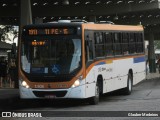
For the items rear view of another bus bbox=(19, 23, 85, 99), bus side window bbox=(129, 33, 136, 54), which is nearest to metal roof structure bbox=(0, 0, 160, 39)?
bus side window bbox=(129, 33, 136, 54)

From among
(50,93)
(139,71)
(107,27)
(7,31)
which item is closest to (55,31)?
(50,93)

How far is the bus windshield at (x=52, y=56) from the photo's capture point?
18781 millimetres

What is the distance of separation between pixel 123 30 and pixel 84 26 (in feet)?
16.7

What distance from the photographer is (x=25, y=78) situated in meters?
19.1

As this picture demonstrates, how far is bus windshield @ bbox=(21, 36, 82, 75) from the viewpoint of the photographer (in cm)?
1878

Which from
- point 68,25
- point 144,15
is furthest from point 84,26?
point 144,15

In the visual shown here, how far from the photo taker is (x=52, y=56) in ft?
62.2

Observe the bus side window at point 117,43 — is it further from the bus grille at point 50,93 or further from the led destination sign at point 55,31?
the bus grille at point 50,93

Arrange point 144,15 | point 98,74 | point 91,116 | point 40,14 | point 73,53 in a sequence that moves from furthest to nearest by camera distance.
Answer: point 144,15
point 40,14
point 98,74
point 73,53
point 91,116

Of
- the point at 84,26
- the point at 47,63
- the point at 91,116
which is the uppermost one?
the point at 84,26

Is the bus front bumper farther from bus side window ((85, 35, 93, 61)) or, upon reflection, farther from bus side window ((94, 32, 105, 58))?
bus side window ((94, 32, 105, 58))

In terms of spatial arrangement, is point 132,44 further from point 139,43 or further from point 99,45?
point 99,45

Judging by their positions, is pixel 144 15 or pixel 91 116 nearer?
pixel 91 116

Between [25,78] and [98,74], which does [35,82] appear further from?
[98,74]
